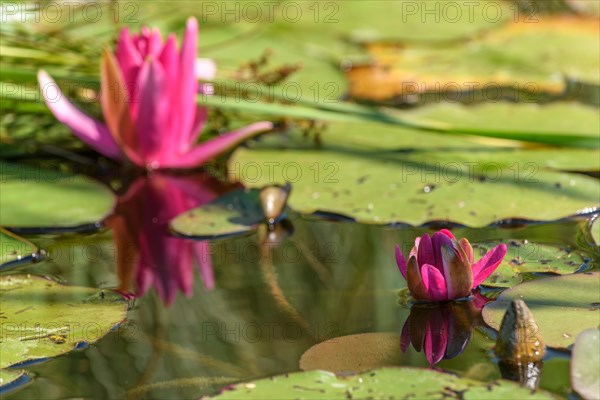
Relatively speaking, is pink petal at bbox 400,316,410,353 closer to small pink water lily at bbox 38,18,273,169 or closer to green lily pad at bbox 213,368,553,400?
green lily pad at bbox 213,368,553,400

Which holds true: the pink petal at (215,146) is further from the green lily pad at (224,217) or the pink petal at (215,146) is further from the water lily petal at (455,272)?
the water lily petal at (455,272)

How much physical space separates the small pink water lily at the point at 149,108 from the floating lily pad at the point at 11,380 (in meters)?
0.98

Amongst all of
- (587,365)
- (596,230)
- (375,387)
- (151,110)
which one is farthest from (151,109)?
(587,365)

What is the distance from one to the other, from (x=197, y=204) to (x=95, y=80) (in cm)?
47

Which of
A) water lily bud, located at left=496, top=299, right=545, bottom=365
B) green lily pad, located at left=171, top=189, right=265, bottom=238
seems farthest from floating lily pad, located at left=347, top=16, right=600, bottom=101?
water lily bud, located at left=496, top=299, right=545, bottom=365

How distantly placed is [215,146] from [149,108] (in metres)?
0.19

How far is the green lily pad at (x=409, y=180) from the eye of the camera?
1.86m

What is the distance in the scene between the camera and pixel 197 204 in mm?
2064

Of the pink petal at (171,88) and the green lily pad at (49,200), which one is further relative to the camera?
the pink petal at (171,88)

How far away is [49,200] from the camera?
196 centimetres

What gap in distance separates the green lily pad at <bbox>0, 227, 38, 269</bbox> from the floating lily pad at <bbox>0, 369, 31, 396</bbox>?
1.45ft

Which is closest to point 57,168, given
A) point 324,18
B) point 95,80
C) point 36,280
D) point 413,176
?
point 95,80

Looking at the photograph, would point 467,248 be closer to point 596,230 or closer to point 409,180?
point 596,230

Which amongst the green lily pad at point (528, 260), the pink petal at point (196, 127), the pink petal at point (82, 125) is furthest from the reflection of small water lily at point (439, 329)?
the pink petal at point (82, 125)
